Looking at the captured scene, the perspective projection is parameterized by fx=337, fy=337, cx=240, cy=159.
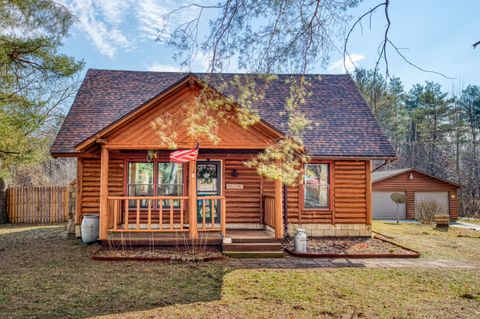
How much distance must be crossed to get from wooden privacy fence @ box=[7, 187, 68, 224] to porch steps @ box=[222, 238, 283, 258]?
1138cm

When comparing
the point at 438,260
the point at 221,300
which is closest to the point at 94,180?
the point at 221,300

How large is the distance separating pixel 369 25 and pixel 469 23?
1079 mm

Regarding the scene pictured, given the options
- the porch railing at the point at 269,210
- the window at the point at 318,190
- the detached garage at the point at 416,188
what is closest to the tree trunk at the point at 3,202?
the porch railing at the point at 269,210

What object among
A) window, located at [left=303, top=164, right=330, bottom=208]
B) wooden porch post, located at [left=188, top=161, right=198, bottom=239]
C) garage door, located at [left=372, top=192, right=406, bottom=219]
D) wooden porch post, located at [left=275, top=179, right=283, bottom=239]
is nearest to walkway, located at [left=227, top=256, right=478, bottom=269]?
wooden porch post, located at [left=275, top=179, right=283, bottom=239]

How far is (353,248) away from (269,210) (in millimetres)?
2571

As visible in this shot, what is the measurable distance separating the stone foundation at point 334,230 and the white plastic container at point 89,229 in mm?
5869

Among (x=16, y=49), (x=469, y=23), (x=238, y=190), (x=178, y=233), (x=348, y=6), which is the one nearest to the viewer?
(x=469, y=23)

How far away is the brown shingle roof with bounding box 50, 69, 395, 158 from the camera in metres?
10.9

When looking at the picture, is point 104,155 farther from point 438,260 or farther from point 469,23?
point 438,260

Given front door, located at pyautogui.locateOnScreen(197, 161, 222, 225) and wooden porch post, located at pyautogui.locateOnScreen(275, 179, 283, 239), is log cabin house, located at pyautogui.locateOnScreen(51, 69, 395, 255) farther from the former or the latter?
wooden porch post, located at pyautogui.locateOnScreen(275, 179, 283, 239)

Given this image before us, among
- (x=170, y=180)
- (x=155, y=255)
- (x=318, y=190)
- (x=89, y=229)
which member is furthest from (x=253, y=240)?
(x=89, y=229)

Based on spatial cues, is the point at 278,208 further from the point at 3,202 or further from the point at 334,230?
the point at 3,202

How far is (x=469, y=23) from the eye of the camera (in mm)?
3645

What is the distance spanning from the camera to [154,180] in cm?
1065
